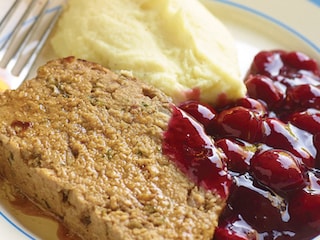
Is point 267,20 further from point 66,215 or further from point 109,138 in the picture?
point 66,215

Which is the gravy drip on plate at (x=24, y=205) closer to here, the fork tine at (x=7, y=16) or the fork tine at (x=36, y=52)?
the fork tine at (x=36, y=52)

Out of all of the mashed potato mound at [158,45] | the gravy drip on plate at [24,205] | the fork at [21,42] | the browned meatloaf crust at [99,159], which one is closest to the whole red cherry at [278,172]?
the browned meatloaf crust at [99,159]

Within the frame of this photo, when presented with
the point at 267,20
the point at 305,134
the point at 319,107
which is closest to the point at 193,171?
the point at 305,134

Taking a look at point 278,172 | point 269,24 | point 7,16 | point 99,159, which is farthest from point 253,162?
point 7,16

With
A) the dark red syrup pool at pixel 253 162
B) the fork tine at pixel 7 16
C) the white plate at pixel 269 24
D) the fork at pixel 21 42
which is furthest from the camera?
the white plate at pixel 269 24

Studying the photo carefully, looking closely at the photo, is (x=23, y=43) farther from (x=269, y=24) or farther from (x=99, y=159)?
(x=269, y=24)

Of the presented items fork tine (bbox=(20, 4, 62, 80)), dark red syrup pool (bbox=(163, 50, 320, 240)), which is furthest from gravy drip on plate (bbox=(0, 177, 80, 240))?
fork tine (bbox=(20, 4, 62, 80))
